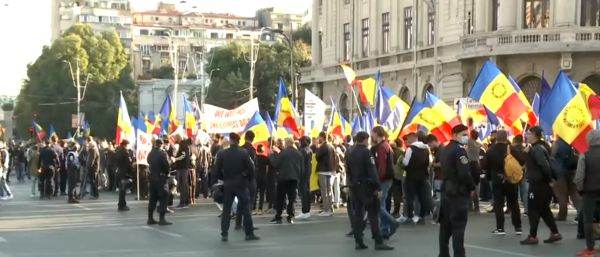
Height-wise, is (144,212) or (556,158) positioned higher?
(556,158)

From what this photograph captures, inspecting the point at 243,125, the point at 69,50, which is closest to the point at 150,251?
the point at 243,125

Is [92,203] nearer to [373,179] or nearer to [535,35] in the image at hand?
[373,179]

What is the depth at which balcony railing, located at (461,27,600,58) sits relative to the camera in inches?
1518

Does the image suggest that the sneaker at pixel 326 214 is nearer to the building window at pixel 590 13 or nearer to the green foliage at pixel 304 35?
the building window at pixel 590 13

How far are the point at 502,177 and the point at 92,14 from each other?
140614 millimetres

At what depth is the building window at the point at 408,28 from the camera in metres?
50.4

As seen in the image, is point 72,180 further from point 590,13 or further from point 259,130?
point 590,13

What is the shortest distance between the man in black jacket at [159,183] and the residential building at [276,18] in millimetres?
140395

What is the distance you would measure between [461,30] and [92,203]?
78.6 feet

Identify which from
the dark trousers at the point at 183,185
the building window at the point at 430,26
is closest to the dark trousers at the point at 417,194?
the dark trousers at the point at 183,185

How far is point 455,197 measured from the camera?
11.3 metres

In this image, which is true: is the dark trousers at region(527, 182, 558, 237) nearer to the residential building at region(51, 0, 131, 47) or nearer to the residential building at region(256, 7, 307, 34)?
the residential building at region(51, 0, 131, 47)

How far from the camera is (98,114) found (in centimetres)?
8450

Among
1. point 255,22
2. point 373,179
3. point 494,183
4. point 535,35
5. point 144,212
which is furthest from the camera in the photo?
point 255,22
